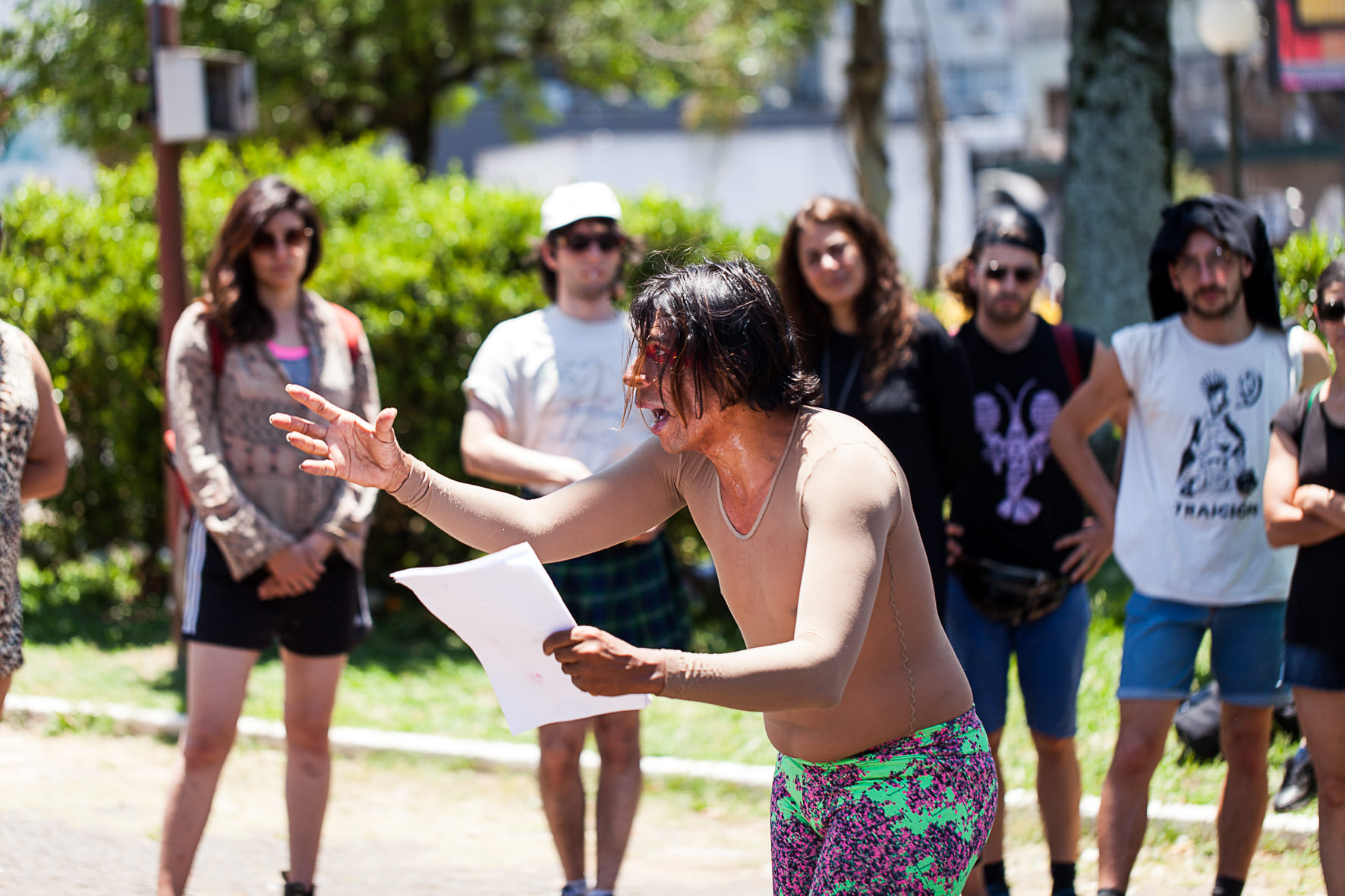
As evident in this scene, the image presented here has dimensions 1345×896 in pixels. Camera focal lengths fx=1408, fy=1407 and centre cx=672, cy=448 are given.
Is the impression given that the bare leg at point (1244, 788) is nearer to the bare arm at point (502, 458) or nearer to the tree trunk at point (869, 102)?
the bare arm at point (502, 458)

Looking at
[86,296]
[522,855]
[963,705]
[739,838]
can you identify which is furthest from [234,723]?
[86,296]

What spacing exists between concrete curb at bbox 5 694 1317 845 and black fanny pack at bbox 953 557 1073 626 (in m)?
1.18

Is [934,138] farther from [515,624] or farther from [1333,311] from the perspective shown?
[515,624]

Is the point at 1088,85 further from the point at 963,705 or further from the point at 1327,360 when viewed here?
the point at 963,705

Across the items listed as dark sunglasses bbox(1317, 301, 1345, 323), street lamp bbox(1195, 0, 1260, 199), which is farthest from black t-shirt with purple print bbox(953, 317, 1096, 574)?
street lamp bbox(1195, 0, 1260, 199)

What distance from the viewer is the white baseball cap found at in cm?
450

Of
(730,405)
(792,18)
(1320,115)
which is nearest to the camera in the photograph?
(730,405)

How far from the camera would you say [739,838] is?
17.3 ft

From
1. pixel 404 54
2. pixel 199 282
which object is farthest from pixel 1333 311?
pixel 404 54

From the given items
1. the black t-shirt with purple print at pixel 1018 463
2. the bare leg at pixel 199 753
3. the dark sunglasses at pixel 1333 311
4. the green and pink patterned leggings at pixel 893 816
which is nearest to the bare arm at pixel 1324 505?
the dark sunglasses at pixel 1333 311

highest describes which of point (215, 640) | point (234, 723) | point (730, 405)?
point (730, 405)

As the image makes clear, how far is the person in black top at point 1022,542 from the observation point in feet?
13.9

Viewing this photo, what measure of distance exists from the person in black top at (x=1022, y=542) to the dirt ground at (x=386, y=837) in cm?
56

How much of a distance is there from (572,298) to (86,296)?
4.29 meters
